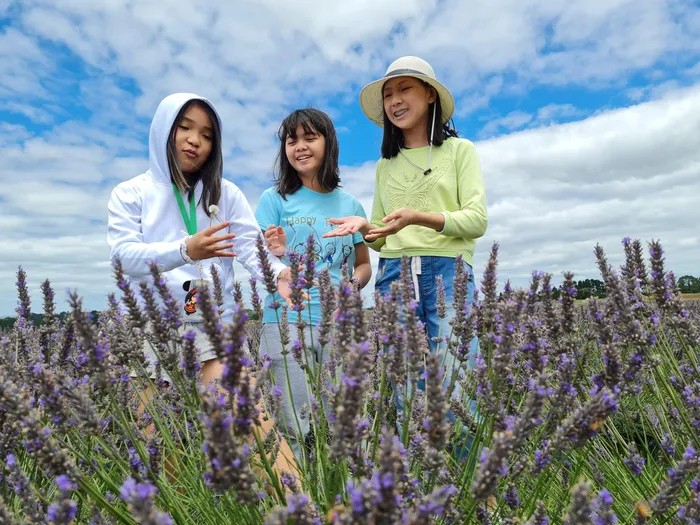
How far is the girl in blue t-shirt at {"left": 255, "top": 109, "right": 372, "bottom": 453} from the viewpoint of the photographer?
141 inches

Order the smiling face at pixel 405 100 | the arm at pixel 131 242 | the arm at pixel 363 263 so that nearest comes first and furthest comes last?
1. the arm at pixel 131 242
2. the smiling face at pixel 405 100
3. the arm at pixel 363 263

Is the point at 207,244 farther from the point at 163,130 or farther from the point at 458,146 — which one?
the point at 458,146

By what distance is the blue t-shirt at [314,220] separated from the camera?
142 inches

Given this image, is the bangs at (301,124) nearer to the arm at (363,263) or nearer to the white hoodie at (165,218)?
the white hoodie at (165,218)

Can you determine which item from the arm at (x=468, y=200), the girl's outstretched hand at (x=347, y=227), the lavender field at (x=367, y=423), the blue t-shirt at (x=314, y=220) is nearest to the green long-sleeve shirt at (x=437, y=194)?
the arm at (x=468, y=200)

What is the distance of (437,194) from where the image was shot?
11.5ft

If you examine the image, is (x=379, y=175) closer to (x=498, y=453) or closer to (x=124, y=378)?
(x=124, y=378)

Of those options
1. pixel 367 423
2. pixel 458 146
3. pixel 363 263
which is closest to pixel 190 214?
pixel 363 263

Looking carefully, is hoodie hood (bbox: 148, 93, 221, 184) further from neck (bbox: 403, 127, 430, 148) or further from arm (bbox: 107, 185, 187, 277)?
neck (bbox: 403, 127, 430, 148)

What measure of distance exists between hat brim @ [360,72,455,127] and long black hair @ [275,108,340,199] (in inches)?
11.5

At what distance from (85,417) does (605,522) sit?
3.66ft

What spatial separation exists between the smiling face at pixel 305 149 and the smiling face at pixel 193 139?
2.16ft

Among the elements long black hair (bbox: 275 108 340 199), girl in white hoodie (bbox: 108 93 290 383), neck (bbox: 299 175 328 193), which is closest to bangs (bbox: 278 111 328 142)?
long black hair (bbox: 275 108 340 199)

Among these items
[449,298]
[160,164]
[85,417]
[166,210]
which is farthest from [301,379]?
[85,417]
